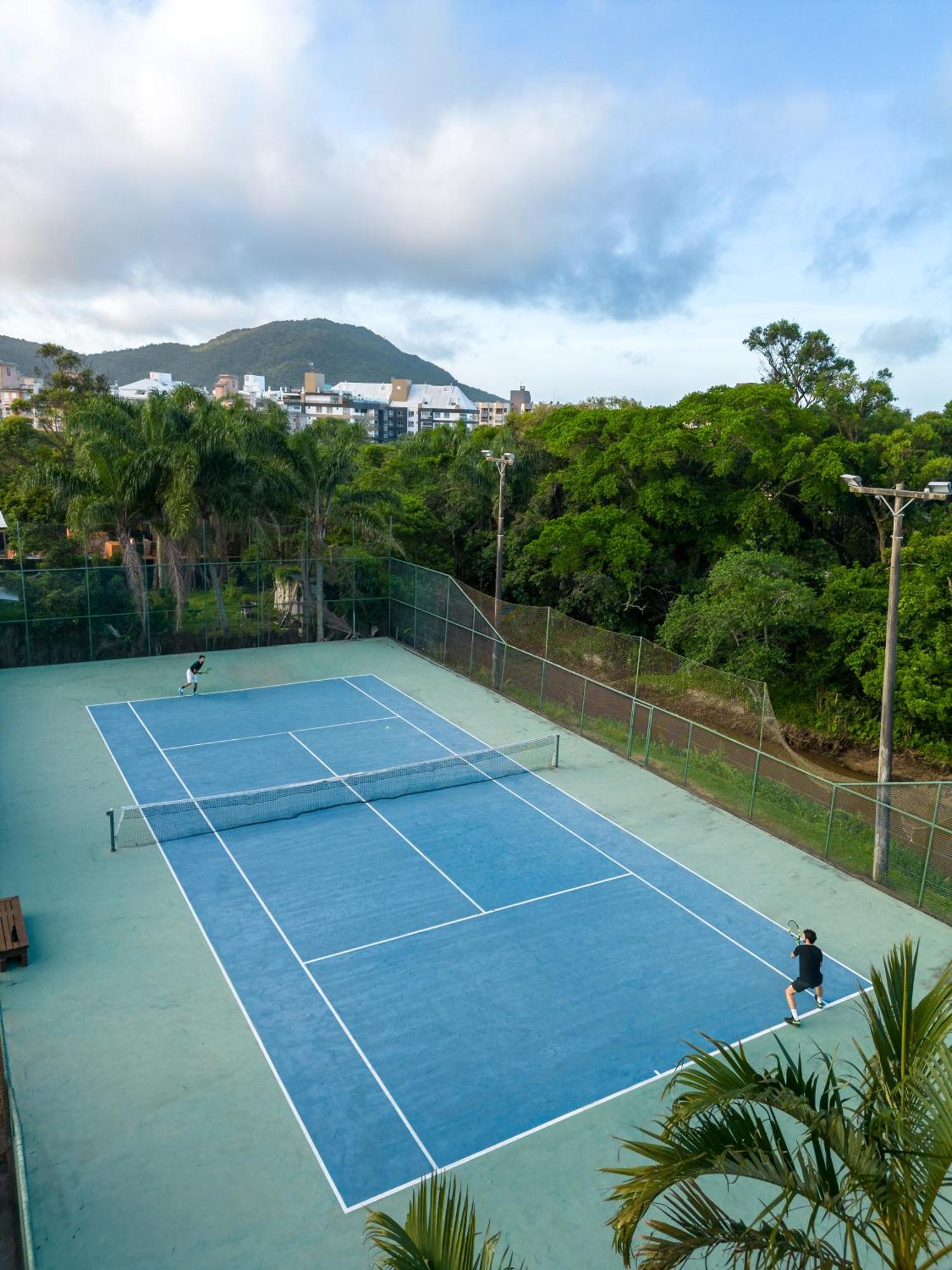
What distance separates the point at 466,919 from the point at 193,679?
13.7m

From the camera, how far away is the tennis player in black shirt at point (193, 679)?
78.8 ft

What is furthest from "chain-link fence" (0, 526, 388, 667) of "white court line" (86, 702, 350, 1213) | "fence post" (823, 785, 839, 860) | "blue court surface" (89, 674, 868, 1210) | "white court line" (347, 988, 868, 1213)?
"white court line" (347, 988, 868, 1213)

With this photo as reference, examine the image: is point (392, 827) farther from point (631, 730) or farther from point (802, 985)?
point (802, 985)

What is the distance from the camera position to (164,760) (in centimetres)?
2017

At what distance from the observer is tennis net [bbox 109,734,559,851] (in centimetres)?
1666

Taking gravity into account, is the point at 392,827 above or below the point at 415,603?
below

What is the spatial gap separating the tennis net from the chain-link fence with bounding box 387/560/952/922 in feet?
6.89

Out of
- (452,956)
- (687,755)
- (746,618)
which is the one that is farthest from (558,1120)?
(746,618)

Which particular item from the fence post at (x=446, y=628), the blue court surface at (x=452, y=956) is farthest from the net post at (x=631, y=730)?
the fence post at (x=446, y=628)

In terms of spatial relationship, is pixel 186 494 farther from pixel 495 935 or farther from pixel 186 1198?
pixel 186 1198

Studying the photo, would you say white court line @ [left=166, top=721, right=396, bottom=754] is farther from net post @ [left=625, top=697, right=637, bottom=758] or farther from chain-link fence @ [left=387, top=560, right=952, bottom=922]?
net post @ [left=625, top=697, right=637, bottom=758]

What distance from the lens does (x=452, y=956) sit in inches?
516

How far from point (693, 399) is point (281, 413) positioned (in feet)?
52.4

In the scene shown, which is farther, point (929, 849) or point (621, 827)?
point (621, 827)
